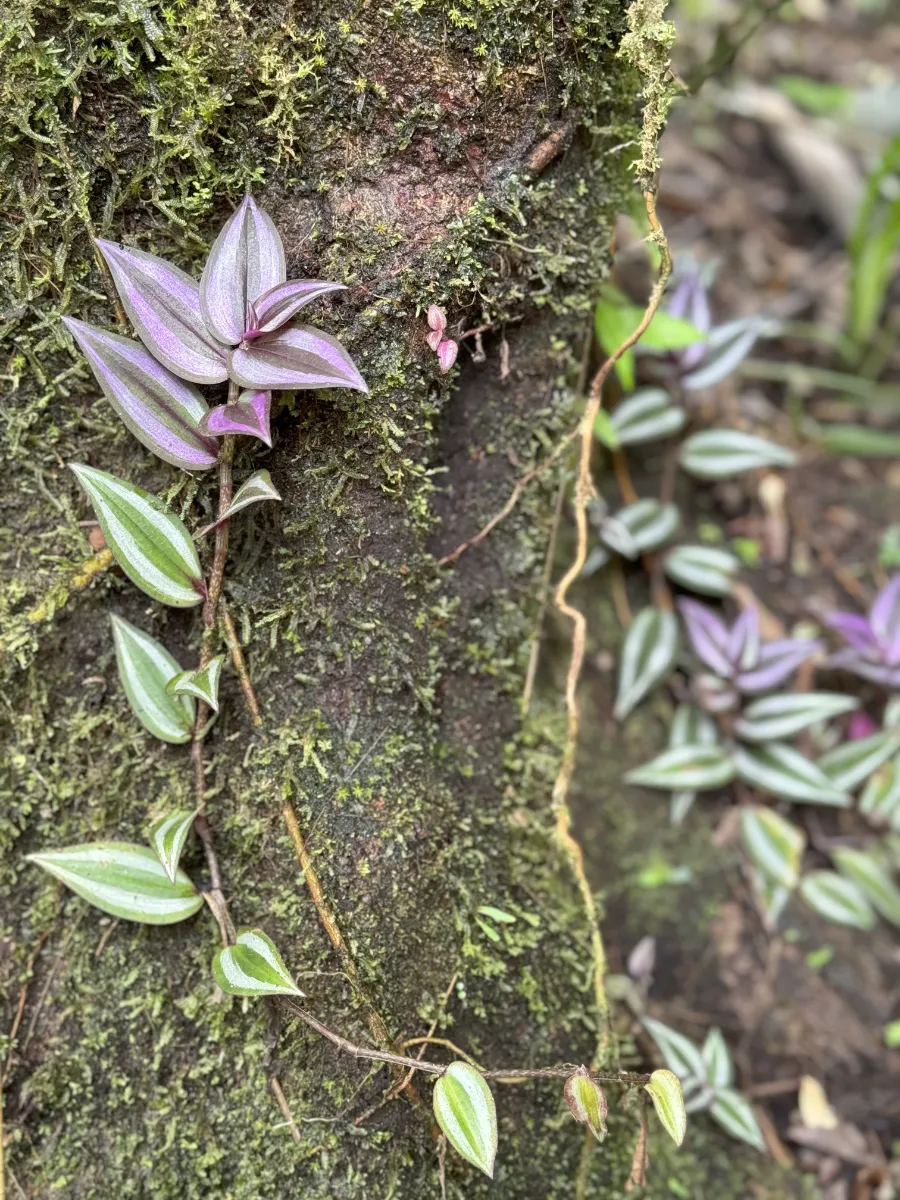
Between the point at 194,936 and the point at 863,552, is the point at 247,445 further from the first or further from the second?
the point at 863,552

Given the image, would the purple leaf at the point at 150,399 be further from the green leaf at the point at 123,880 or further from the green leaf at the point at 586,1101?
the green leaf at the point at 586,1101

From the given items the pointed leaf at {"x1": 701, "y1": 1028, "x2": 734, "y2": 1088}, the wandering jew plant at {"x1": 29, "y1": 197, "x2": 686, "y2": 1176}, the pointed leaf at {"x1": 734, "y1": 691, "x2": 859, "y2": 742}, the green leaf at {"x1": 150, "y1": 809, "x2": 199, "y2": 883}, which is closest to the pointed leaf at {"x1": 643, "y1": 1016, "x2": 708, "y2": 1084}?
the pointed leaf at {"x1": 701, "y1": 1028, "x2": 734, "y2": 1088}

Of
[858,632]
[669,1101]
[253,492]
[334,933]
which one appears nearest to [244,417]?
[253,492]

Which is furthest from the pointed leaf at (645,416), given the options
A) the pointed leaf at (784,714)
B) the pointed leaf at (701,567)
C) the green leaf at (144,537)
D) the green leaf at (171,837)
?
the green leaf at (171,837)

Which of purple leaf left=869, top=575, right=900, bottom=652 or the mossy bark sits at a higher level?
the mossy bark

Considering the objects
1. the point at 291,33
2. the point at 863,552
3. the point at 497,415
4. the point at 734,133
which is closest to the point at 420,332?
the point at 497,415

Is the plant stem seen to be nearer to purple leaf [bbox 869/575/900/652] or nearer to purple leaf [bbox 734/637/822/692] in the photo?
purple leaf [bbox 734/637/822/692]
